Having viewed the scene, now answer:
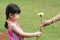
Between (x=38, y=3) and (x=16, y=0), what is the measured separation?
4.37 feet

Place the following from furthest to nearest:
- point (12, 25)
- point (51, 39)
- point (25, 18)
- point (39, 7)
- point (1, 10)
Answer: point (39, 7), point (1, 10), point (25, 18), point (51, 39), point (12, 25)

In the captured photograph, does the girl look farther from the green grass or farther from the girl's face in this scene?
the green grass

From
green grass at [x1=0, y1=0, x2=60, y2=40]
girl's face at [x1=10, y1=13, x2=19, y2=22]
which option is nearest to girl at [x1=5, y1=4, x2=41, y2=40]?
girl's face at [x1=10, y1=13, x2=19, y2=22]

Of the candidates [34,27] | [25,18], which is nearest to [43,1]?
[25,18]

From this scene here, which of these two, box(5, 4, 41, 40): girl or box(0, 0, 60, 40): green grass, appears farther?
box(0, 0, 60, 40): green grass

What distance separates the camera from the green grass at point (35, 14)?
9469mm

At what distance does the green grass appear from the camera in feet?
31.1

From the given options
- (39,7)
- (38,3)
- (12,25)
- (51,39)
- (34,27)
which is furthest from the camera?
(38,3)

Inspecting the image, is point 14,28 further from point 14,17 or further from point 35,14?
point 35,14

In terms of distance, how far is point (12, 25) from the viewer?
4.74m

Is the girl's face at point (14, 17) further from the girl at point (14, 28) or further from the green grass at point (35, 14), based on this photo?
the green grass at point (35, 14)

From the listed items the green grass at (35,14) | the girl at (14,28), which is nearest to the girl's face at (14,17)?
the girl at (14,28)

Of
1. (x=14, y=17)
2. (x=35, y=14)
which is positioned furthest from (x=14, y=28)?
(x=35, y=14)

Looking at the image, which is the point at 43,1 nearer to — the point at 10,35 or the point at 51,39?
the point at 51,39
